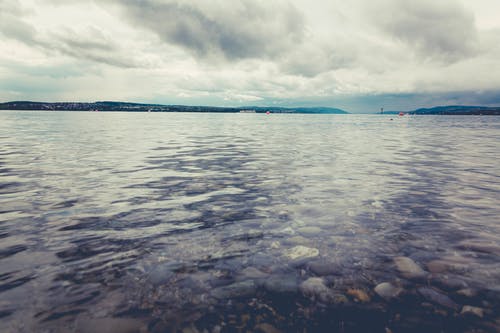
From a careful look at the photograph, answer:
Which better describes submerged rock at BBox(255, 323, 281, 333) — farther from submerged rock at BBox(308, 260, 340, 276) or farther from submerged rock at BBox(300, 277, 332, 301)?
submerged rock at BBox(308, 260, 340, 276)

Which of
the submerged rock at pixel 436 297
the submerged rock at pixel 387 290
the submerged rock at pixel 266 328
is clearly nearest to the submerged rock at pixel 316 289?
the submerged rock at pixel 387 290

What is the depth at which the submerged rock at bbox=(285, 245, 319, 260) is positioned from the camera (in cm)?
721

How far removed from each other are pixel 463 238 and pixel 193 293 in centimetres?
771

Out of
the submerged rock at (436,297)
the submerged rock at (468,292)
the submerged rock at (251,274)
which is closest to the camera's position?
the submerged rock at (436,297)

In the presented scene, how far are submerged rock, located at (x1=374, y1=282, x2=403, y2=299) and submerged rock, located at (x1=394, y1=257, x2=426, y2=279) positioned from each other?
609 millimetres

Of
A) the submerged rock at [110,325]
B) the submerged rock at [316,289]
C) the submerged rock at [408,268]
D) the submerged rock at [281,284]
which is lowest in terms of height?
the submerged rock at [281,284]

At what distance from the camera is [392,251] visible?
7438mm

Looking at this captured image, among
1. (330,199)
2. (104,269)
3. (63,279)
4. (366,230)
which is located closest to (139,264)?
(104,269)

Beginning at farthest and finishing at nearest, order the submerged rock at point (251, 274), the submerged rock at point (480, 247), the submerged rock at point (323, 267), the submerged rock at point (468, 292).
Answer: the submerged rock at point (480, 247), the submerged rock at point (323, 267), the submerged rock at point (251, 274), the submerged rock at point (468, 292)

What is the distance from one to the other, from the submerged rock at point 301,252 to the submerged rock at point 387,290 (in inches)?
67.0

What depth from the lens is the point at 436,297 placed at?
5.55 meters

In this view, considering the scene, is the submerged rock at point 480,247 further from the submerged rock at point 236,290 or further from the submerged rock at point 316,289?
the submerged rock at point 236,290

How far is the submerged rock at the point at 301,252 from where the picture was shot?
23.7 ft

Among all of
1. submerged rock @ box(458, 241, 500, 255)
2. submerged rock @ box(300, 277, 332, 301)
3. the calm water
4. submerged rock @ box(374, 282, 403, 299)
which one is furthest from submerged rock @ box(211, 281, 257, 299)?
submerged rock @ box(458, 241, 500, 255)
